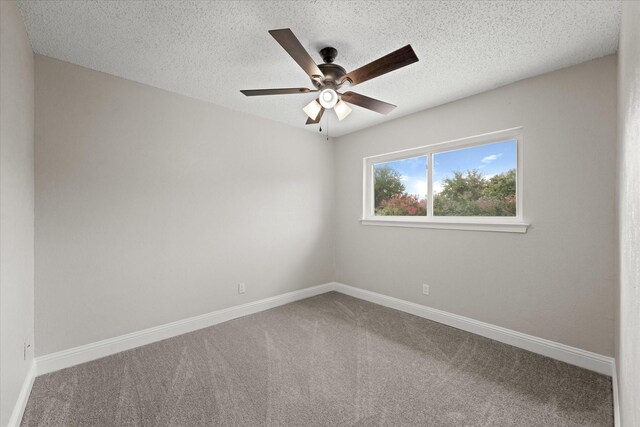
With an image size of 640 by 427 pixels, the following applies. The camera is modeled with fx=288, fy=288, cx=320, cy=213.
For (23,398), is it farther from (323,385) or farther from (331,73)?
(331,73)

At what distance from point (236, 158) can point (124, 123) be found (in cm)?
113

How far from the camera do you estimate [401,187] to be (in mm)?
3846

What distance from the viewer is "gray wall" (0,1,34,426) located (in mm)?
1514

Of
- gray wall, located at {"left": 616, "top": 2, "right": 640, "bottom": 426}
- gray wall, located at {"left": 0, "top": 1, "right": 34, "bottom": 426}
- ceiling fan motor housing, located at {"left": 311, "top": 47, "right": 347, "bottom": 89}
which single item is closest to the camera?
gray wall, located at {"left": 616, "top": 2, "right": 640, "bottom": 426}

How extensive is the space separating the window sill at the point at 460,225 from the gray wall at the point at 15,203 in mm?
3384

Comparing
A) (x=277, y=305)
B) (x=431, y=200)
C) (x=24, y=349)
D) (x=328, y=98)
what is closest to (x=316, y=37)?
(x=328, y=98)

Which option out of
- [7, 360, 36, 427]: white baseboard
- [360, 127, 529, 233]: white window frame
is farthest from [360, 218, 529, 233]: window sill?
[7, 360, 36, 427]: white baseboard

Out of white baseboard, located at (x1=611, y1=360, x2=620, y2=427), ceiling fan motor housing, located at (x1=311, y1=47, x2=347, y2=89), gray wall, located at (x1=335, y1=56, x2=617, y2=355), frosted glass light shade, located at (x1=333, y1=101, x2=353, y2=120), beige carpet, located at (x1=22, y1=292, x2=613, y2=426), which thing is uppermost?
ceiling fan motor housing, located at (x1=311, y1=47, x2=347, y2=89)

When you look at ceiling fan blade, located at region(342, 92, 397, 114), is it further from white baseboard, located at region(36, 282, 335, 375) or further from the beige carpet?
white baseboard, located at region(36, 282, 335, 375)

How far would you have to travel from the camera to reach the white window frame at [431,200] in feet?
8.92

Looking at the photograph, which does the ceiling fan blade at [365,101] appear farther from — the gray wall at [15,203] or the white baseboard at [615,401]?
the white baseboard at [615,401]

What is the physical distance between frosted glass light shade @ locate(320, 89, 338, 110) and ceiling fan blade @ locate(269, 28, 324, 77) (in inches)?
6.8

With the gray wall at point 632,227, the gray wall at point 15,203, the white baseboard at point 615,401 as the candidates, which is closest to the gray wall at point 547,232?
the white baseboard at point 615,401

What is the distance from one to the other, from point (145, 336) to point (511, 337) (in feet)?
11.2
